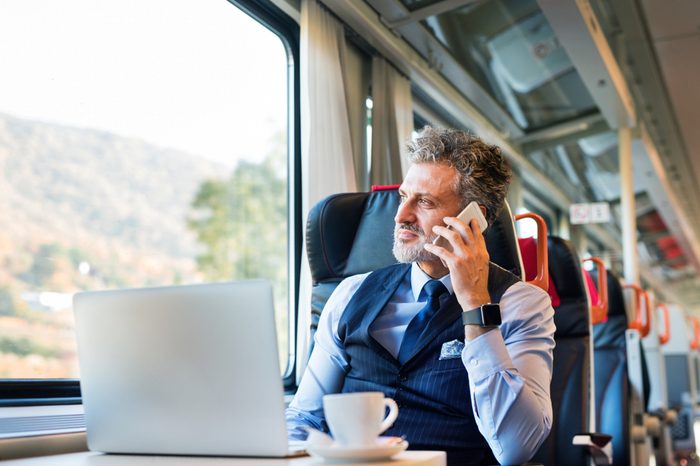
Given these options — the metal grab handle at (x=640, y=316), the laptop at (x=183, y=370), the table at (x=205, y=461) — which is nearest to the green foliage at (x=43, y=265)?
the table at (x=205, y=461)

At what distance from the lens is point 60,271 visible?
3131 mm

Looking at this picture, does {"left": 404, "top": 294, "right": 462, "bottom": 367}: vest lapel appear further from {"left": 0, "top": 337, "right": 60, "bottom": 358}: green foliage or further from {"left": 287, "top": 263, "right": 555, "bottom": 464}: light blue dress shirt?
{"left": 0, "top": 337, "right": 60, "bottom": 358}: green foliage

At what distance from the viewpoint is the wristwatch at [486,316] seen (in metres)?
1.53

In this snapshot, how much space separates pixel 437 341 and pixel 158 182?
3.87 metres

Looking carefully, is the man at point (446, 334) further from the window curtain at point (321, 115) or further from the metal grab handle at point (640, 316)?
the metal grab handle at point (640, 316)

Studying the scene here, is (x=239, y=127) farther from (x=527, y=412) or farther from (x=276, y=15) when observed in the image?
(x=527, y=412)

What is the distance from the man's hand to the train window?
122 centimetres

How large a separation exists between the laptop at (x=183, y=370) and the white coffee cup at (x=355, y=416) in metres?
0.08

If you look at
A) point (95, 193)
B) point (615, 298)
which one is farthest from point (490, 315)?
point (95, 193)

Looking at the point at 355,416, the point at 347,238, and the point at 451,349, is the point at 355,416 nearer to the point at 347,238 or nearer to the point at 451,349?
the point at 451,349

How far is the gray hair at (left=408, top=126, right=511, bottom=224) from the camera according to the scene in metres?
1.90

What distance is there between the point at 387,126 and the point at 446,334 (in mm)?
2326

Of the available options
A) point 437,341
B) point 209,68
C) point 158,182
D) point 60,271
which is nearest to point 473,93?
point 209,68

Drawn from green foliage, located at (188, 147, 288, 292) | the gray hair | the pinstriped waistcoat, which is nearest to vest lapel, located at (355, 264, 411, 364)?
the pinstriped waistcoat
